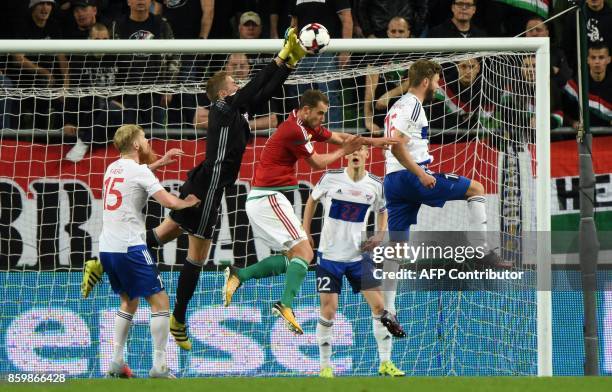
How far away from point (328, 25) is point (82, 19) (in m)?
2.38

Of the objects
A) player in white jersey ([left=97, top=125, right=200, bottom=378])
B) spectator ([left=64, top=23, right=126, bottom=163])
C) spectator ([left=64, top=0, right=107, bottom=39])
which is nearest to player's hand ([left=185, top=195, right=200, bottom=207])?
player in white jersey ([left=97, top=125, right=200, bottom=378])

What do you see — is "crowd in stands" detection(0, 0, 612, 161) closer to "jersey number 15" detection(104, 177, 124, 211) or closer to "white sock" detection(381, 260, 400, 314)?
"white sock" detection(381, 260, 400, 314)

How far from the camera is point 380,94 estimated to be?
38.0 feet

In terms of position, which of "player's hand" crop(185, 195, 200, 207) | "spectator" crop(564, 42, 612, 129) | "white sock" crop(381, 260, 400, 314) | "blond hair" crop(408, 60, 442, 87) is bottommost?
"white sock" crop(381, 260, 400, 314)

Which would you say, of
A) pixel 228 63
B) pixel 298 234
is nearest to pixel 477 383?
pixel 298 234

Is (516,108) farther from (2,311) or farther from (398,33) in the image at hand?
(2,311)

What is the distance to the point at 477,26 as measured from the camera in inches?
520

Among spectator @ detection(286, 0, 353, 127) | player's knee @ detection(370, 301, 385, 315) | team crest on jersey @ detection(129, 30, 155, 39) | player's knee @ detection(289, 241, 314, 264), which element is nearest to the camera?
player's knee @ detection(289, 241, 314, 264)

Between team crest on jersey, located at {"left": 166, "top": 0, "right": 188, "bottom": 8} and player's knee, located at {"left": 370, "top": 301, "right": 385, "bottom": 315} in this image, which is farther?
team crest on jersey, located at {"left": 166, "top": 0, "right": 188, "bottom": 8}

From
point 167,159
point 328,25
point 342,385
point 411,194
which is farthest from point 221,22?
point 342,385

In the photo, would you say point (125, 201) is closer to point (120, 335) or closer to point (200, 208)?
point (200, 208)

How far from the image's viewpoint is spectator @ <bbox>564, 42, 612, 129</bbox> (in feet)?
40.3

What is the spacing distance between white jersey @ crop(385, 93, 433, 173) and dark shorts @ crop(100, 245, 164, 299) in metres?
2.17

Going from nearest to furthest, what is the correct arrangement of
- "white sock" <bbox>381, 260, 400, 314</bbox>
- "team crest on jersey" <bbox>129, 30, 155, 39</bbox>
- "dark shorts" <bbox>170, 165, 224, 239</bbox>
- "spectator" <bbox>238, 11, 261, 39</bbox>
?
1. "dark shorts" <bbox>170, 165, 224, 239</bbox>
2. "white sock" <bbox>381, 260, 400, 314</bbox>
3. "team crest on jersey" <bbox>129, 30, 155, 39</bbox>
4. "spectator" <bbox>238, 11, 261, 39</bbox>
